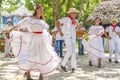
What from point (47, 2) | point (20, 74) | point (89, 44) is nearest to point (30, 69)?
point (20, 74)

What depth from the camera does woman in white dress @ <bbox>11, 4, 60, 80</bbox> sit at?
360 inches

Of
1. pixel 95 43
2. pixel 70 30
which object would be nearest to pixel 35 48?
pixel 70 30

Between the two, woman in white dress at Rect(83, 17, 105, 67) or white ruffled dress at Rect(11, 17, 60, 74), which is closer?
white ruffled dress at Rect(11, 17, 60, 74)

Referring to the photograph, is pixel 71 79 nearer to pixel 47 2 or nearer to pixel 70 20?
pixel 70 20

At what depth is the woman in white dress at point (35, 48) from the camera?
9.15 m

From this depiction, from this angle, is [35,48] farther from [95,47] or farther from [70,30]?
[95,47]

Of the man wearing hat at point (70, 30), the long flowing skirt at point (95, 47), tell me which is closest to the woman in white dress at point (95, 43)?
the long flowing skirt at point (95, 47)

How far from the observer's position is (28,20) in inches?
360

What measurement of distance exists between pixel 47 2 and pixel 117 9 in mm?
8272

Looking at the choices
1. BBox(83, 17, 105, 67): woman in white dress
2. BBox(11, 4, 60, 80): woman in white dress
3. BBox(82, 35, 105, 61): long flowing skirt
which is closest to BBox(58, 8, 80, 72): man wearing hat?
BBox(83, 17, 105, 67): woman in white dress

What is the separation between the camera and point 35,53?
9211 mm

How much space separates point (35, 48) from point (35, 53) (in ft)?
0.39

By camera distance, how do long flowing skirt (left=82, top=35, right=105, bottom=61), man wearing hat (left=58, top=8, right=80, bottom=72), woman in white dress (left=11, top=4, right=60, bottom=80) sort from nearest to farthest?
woman in white dress (left=11, top=4, right=60, bottom=80) < man wearing hat (left=58, top=8, right=80, bottom=72) < long flowing skirt (left=82, top=35, right=105, bottom=61)

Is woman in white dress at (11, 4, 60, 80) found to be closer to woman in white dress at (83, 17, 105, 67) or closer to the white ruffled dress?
the white ruffled dress
